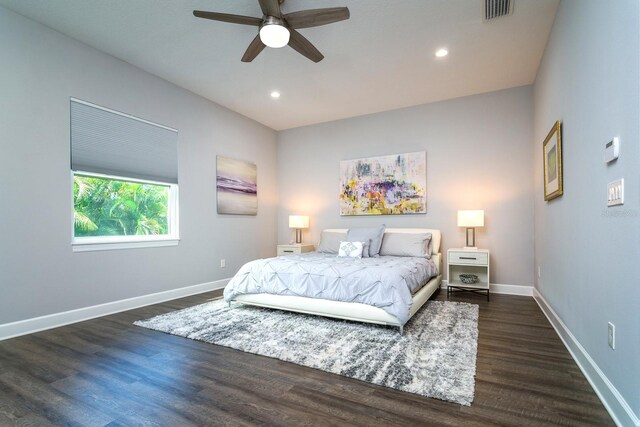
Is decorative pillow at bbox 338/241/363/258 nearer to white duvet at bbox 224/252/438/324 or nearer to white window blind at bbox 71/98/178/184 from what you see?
white duvet at bbox 224/252/438/324

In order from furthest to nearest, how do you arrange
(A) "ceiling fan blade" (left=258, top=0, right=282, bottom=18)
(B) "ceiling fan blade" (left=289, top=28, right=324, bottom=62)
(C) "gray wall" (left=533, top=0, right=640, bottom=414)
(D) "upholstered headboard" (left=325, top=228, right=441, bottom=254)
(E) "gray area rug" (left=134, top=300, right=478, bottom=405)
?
(D) "upholstered headboard" (left=325, top=228, right=441, bottom=254), (B) "ceiling fan blade" (left=289, top=28, right=324, bottom=62), (A) "ceiling fan blade" (left=258, top=0, right=282, bottom=18), (E) "gray area rug" (left=134, top=300, right=478, bottom=405), (C) "gray wall" (left=533, top=0, right=640, bottom=414)

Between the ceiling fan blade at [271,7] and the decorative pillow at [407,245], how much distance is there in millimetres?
3194

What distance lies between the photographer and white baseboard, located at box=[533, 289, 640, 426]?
147cm

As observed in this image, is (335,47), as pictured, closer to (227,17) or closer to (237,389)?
(227,17)

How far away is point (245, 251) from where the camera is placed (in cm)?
544

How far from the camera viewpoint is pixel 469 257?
4.17 metres

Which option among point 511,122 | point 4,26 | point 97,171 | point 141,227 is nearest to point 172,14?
point 4,26

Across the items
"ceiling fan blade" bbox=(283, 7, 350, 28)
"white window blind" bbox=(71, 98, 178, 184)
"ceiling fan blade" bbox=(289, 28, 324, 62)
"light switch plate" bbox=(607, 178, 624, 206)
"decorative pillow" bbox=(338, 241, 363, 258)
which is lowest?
"decorative pillow" bbox=(338, 241, 363, 258)

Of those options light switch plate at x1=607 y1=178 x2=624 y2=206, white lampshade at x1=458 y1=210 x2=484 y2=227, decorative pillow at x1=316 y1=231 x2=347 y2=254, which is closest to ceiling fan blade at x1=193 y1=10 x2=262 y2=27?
light switch plate at x1=607 y1=178 x2=624 y2=206

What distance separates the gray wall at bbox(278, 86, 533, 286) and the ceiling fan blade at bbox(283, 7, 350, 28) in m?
2.97

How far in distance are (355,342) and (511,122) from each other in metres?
3.78

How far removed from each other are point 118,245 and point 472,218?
435cm

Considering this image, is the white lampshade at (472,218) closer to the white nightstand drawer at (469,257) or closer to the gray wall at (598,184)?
the white nightstand drawer at (469,257)

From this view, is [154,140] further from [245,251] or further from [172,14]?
[245,251]
